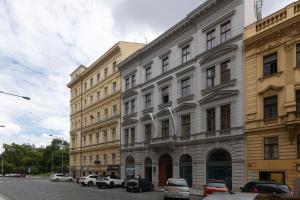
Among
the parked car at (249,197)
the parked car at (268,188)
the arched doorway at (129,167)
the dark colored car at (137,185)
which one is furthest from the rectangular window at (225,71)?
the parked car at (249,197)

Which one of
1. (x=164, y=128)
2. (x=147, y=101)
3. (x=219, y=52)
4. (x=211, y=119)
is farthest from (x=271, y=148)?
(x=147, y=101)

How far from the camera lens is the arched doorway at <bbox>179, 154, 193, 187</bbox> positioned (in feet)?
142

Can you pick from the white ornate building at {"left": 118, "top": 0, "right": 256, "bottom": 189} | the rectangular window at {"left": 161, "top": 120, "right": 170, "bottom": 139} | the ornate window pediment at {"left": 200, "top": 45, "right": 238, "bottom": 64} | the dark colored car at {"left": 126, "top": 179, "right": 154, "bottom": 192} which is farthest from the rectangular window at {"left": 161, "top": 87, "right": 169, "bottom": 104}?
the dark colored car at {"left": 126, "top": 179, "right": 154, "bottom": 192}

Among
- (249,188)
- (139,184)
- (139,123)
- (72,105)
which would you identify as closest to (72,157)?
(72,105)

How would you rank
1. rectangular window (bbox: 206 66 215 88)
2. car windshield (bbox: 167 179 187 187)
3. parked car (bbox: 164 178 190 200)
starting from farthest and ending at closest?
rectangular window (bbox: 206 66 215 88)
car windshield (bbox: 167 179 187 187)
parked car (bbox: 164 178 190 200)

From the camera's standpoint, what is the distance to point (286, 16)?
32.6 m

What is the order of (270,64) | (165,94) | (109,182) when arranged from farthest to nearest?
(165,94) → (109,182) → (270,64)

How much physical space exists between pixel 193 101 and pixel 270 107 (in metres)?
11.0

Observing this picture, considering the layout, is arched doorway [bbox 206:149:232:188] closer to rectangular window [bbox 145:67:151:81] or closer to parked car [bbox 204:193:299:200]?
rectangular window [bbox 145:67:151:81]

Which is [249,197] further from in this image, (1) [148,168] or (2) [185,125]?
(1) [148,168]

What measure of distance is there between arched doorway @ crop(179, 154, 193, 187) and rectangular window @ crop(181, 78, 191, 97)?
617cm

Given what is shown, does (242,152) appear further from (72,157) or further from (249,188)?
(72,157)

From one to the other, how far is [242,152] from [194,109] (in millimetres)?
8441

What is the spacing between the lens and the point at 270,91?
33.3 meters
